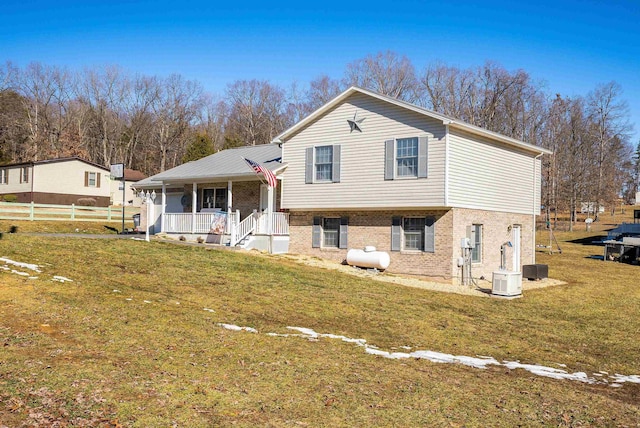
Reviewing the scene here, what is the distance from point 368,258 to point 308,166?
466cm

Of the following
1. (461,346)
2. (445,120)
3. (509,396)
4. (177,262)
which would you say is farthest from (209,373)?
(445,120)

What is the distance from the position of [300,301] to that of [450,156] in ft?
29.0

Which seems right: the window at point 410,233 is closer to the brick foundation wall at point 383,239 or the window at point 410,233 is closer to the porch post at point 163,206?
the brick foundation wall at point 383,239

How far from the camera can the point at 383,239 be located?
818 inches

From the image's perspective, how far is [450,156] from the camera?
18984mm

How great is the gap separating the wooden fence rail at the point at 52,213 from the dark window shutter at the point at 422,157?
76.7 feet

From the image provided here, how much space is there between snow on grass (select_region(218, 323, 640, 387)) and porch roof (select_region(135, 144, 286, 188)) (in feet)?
44.5

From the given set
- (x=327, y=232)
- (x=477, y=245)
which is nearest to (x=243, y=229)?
(x=327, y=232)

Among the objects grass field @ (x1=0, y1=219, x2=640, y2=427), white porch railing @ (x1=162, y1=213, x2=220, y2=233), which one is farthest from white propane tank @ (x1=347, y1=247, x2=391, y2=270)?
white porch railing @ (x1=162, y1=213, x2=220, y2=233)

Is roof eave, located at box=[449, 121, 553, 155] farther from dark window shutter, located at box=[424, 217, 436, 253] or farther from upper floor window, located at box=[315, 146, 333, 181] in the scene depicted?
upper floor window, located at box=[315, 146, 333, 181]

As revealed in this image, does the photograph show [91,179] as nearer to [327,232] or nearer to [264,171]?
[264,171]

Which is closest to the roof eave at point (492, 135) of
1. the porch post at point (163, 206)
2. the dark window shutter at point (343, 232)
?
the dark window shutter at point (343, 232)

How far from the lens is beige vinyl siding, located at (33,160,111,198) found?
1692 inches

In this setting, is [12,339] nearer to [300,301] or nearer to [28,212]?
[300,301]
